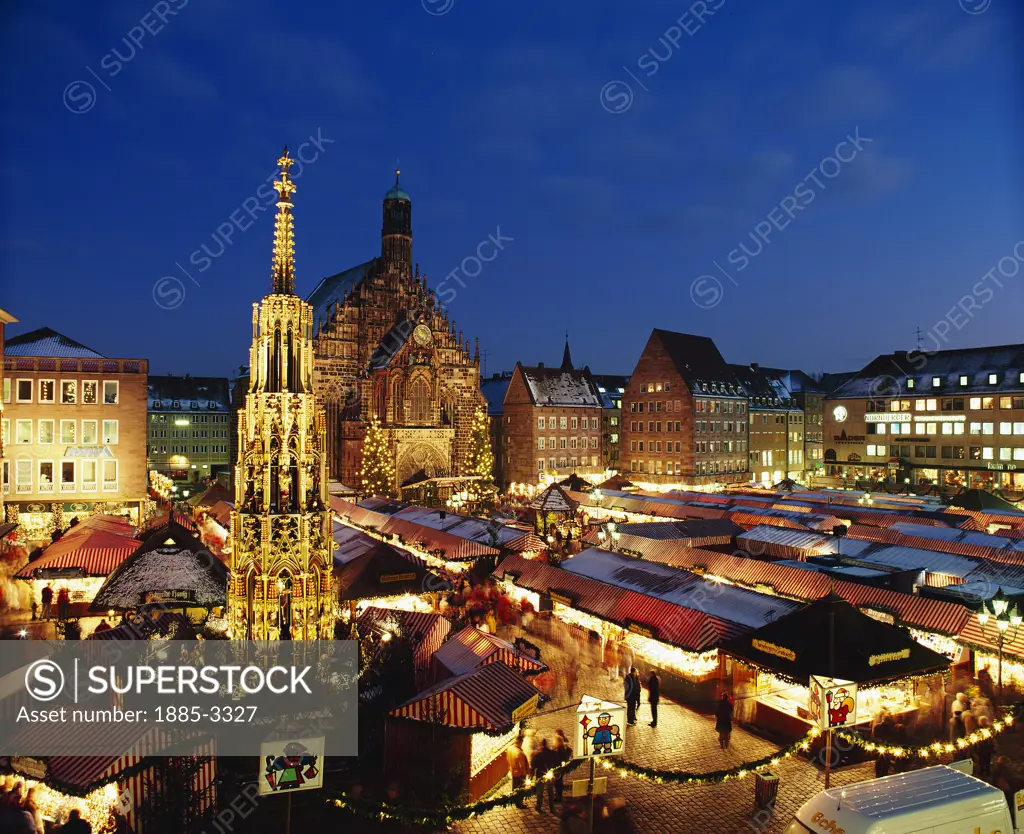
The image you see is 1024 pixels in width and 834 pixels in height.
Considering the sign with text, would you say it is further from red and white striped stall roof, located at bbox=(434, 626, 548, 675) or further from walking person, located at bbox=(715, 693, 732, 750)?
walking person, located at bbox=(715, 693, 732, 750)

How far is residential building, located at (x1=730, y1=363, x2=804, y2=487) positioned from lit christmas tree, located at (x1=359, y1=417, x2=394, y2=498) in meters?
37.0

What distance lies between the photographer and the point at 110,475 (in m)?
40.9

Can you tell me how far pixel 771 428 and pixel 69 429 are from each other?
6083 centimetres

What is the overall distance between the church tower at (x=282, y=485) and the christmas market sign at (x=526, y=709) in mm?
3171

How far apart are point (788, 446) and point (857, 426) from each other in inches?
270

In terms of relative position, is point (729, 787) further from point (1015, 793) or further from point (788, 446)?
point (788, 446)

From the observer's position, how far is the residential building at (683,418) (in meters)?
62.8

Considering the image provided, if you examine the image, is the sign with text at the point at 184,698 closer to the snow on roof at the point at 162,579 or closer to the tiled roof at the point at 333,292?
the snow on roof at the point at 162,579

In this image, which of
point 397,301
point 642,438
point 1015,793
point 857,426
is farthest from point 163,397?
point 1015,793

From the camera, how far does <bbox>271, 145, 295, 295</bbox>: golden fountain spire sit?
11.5m

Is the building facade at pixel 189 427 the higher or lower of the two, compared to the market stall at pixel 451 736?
higher

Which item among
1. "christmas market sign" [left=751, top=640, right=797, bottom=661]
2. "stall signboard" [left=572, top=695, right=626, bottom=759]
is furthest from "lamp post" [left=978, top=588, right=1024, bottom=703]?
"stall signboard" [left=572, top=695, right=626, bottom=759]

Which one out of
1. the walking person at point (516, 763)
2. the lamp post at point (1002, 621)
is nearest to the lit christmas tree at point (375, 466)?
the walking person at point (516, 763)

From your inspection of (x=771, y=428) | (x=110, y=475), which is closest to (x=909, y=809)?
(x=110, y=475)
